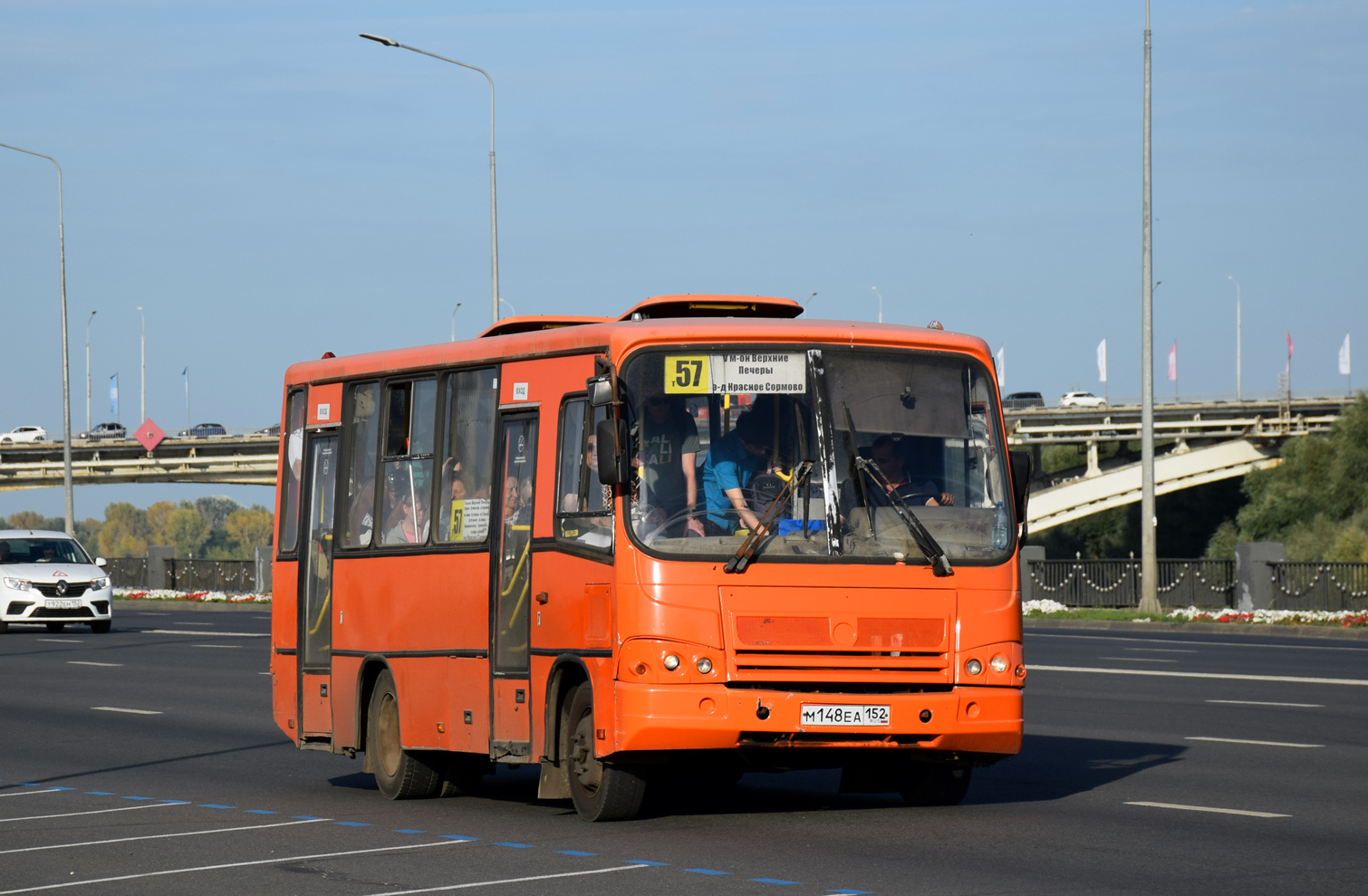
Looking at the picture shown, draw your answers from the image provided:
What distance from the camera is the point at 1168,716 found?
708 inches

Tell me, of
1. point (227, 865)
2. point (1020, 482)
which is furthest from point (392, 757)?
point (1020, 482)

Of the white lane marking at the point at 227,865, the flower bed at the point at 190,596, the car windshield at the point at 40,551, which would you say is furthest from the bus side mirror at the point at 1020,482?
the flower bed at the point at 190,596

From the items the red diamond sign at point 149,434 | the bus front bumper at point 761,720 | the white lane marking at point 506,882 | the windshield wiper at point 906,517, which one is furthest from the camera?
the red diamond sign at point 149,434

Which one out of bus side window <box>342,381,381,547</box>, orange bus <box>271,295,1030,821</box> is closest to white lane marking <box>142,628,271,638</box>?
bus side window <box>342,381,381,547</box>

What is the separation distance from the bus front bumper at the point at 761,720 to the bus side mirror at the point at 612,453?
3.40 feet

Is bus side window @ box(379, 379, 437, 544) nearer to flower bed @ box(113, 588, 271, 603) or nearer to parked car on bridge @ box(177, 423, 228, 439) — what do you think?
flower bed @ box(113, 588, 271, 603)

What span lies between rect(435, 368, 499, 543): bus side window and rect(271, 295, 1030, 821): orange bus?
0.09ft

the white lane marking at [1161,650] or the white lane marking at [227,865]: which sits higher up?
the white lane marking at [227,865]

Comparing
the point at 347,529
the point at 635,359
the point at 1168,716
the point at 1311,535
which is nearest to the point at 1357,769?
the point at 1168,716

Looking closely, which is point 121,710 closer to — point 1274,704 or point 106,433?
point 1274,704

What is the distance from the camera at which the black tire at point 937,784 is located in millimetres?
11641

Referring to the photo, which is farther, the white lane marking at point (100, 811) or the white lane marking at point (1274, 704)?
the white lane marking at point (1274, 704)

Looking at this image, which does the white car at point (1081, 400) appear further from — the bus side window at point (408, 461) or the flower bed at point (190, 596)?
the bus side window at point (408, 461)

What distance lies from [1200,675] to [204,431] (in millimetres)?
93186
